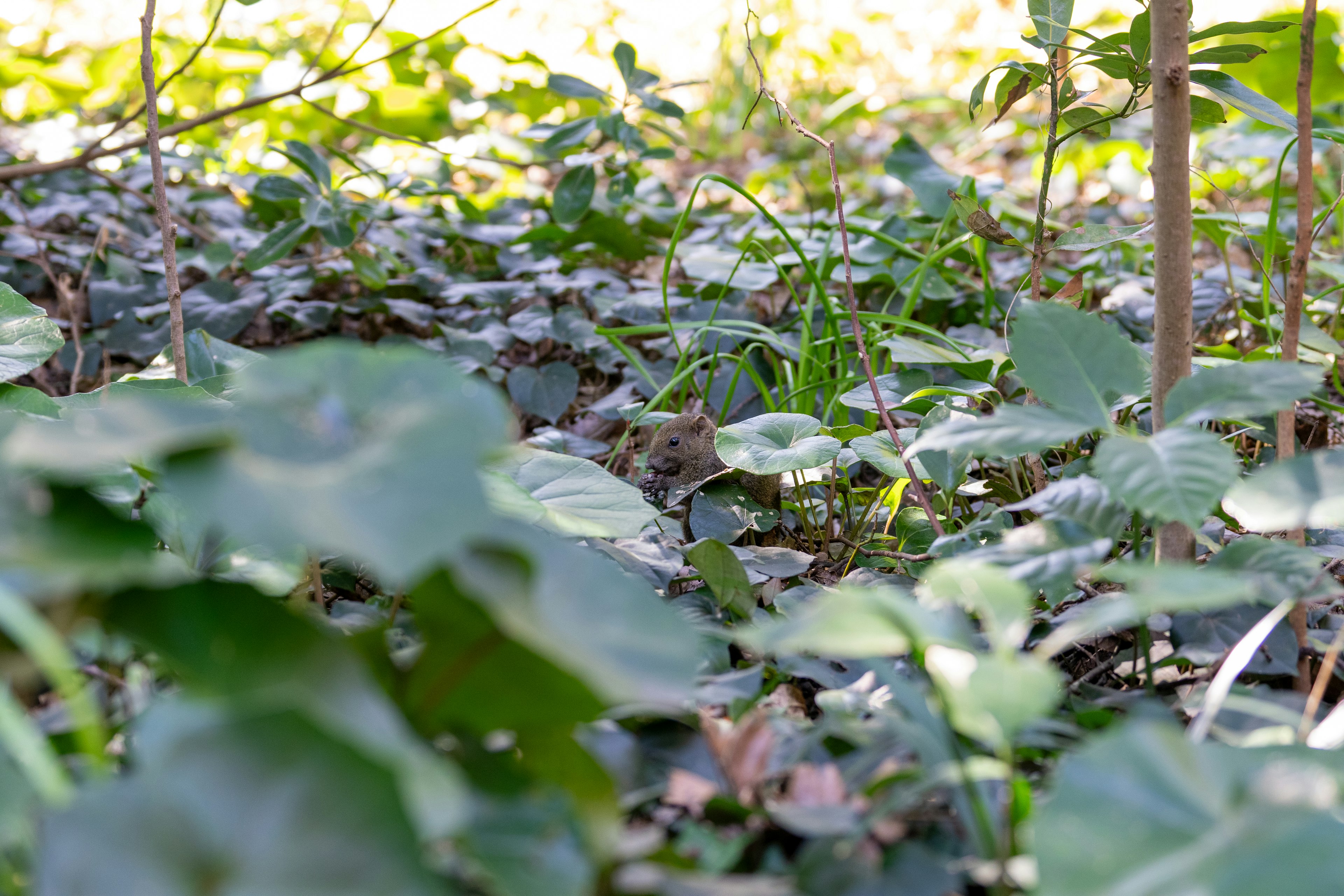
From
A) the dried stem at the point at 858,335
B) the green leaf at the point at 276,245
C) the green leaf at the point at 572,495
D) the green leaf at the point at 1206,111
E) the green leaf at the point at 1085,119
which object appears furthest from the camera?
the green leaf at the point at 276,245

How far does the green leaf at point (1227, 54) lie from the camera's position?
109 cm

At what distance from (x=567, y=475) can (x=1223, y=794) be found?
0.65 metres

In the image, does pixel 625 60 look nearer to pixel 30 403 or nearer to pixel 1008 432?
pixel 30 403

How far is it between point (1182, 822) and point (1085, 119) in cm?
114

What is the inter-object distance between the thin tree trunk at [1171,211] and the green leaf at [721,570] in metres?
0.40

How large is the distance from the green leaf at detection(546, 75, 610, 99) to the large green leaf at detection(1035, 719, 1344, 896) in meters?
2.03

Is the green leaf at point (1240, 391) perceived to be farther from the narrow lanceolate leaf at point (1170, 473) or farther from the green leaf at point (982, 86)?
the green leaf at point (982, 86)

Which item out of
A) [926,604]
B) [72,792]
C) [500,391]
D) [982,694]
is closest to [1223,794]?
[982,694]

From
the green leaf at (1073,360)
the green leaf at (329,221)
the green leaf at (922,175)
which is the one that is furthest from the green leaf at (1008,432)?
the green leaf at (329,221)

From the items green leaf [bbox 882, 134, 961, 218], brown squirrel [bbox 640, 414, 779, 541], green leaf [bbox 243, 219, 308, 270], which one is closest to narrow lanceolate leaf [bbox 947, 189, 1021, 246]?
brown squirrel [bbox 640, 414, 779, 541]

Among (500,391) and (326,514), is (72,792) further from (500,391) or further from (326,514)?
(500,391)

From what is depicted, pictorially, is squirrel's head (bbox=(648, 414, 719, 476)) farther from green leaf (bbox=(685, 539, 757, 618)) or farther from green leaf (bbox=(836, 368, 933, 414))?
green leaf (bbox=(685, 539, 757, 618))

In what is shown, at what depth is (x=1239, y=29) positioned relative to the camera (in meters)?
1.11

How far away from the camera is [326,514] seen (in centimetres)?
39
